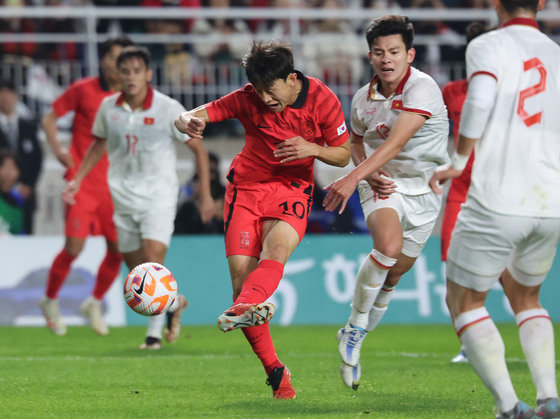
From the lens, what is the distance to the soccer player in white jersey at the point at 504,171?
4.99m

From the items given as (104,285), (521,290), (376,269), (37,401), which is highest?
(521,290)

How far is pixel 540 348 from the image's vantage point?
5.24 meters

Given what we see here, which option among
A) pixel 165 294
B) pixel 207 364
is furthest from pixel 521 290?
pixel 207 364

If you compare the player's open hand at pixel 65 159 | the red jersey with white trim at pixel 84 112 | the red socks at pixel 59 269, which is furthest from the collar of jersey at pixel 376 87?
the red socks at pixel 59 269

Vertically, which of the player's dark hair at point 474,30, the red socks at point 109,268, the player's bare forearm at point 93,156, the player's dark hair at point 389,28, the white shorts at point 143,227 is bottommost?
the red socks at point 109,268

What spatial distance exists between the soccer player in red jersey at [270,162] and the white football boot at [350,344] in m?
0.63

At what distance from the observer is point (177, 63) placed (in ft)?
51.7

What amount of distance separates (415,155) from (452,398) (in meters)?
1.81

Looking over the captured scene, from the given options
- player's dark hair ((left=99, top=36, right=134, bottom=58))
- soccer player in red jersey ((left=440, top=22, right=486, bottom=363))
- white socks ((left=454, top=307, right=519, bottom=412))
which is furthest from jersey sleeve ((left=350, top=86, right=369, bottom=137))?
player's dark hair ((left=99, top=36, right=134, bottom=58))

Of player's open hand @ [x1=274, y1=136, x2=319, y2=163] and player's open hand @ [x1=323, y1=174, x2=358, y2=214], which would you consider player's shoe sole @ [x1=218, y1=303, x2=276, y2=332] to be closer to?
player's open hand @ [x1=323, y1=174, x2=358, y2=214]

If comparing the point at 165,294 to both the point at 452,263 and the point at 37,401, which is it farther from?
the point at 452,263

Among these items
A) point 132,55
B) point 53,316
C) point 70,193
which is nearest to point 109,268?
point 53,316

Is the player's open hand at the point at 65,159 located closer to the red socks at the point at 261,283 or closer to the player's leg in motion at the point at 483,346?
the red socks at the point at 261,283

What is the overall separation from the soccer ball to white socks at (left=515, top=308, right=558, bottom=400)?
3128 mm
